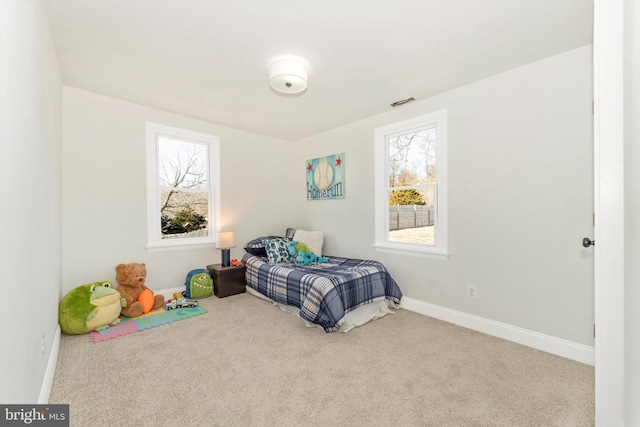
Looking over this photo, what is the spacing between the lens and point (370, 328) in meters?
2.76

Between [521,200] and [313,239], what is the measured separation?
263 centimetres

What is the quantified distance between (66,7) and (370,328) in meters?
3.42

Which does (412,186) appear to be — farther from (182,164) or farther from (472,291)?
(182,164)

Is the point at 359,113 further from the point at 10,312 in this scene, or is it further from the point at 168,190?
the point at 10,312

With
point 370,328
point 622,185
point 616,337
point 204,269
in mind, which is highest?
point 622,185

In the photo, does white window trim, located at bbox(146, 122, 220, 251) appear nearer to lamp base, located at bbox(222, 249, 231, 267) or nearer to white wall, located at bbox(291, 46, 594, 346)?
lamp base, located at bbox(222, 249, 231, 267)

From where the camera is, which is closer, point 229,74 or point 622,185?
point 622,185

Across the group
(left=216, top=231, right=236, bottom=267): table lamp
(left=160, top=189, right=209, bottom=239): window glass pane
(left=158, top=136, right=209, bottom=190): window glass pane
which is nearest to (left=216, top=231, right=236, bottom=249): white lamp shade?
(left=216, top=231, right=236, bottom=267): table lamp

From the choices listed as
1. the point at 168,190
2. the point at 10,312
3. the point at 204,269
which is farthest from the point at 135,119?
the point at 10,312

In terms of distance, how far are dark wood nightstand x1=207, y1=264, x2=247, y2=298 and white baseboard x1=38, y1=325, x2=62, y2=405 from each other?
1.59 m

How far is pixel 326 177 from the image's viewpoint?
4.32 meters

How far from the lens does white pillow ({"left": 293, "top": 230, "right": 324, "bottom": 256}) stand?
13.6 feet

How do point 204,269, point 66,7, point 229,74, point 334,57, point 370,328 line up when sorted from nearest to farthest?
point 66,7 → point 334,57 → point 229,74 → point 370,328 → point 204,269

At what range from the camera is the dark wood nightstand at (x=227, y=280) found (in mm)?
3658
